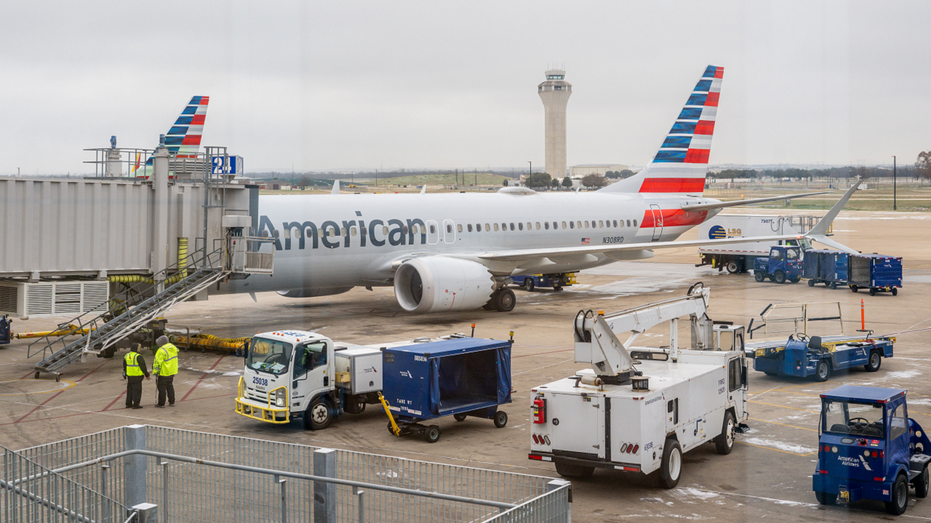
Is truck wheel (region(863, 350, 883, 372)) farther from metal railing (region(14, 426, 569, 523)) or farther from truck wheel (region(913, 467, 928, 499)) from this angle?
metal railing (region(14, 426, 569, 523))

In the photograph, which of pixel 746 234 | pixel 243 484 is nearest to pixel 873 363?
pixel 243 484

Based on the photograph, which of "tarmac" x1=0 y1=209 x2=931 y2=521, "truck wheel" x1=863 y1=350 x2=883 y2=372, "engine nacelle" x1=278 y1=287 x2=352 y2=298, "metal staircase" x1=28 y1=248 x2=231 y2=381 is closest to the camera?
"tarmac" x1=0 y1=209 x2=931 y2=521

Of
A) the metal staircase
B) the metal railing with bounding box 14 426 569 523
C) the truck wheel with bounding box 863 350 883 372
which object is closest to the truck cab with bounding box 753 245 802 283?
the truck wheel with bounding box 863 350 883 372

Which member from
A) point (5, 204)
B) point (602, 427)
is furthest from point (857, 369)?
point (5, 204)

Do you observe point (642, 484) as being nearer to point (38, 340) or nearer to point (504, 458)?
point (504, 458)

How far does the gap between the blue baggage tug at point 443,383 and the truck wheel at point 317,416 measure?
4.22ft

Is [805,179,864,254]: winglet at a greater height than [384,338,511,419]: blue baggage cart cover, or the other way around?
[805,179,864,254]: winglet

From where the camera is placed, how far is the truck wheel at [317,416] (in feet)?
53.7

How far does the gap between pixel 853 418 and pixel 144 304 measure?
55.2 feet

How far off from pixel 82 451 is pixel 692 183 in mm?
33896

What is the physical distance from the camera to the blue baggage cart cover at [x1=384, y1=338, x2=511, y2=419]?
Result: 1552 cm

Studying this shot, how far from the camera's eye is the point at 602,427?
40.5ft

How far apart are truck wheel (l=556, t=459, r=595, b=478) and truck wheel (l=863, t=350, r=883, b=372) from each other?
35.3 ft

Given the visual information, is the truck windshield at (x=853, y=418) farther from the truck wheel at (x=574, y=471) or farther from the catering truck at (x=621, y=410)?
the truck wheel at (x=574, y=471)
